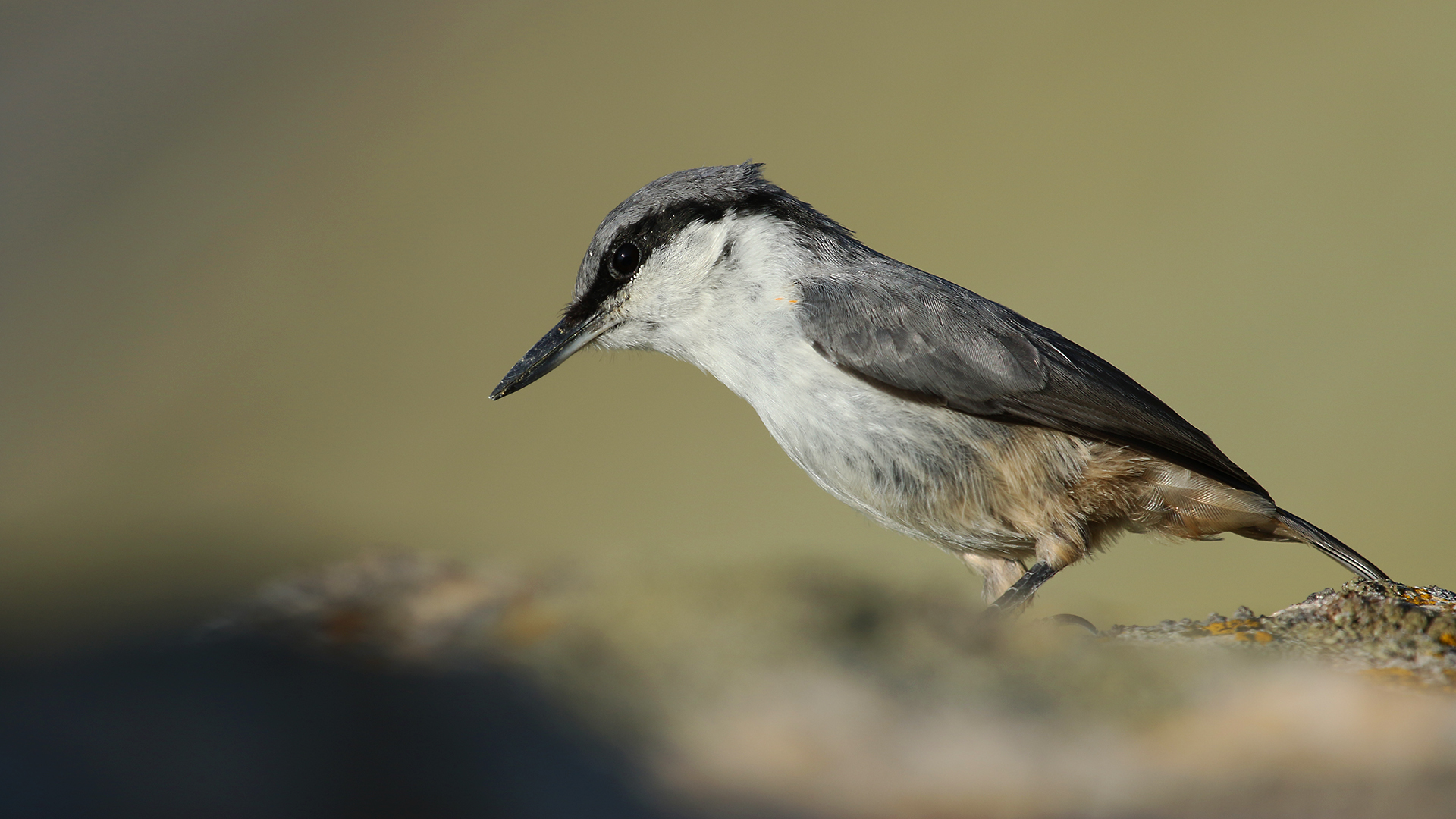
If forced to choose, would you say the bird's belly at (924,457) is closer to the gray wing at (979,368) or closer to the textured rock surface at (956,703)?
the gray wing at (979,368)

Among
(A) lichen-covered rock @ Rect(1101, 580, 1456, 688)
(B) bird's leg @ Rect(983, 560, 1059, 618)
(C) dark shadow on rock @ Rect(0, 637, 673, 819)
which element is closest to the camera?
(C) dark shadow on rock @ Rect(0, 637, 673, 819)

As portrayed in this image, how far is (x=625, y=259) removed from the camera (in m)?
3.89

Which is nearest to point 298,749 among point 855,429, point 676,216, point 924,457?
point 855,429

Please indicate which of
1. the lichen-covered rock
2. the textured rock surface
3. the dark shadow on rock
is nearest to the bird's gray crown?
the textured rock surface

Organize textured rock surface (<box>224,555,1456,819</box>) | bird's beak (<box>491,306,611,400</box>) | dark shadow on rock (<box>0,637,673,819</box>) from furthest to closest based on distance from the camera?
1. bird's beak (<box>491,306,611,400</box>)
2. textured rock surface (<box>224,555,1456,819</box>)
3. dark shadow on rock (<box>0,637,673,819</box>)

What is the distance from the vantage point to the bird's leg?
3.39 meters

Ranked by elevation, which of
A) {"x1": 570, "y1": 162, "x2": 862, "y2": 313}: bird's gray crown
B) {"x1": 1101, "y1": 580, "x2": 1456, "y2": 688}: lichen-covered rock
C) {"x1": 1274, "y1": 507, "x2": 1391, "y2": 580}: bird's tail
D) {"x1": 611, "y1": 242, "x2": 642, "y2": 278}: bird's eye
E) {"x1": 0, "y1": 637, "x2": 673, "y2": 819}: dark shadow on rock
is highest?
{"x1": 570, "y1": 162, "x2": 862, "y2": 313}: bird's gray crown

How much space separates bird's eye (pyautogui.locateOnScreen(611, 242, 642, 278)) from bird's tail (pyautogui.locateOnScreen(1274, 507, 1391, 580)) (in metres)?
2.64

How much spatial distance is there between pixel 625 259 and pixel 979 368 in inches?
57.9

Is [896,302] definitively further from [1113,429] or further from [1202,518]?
[1202,518]

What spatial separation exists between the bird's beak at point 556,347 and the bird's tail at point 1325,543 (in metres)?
2.74

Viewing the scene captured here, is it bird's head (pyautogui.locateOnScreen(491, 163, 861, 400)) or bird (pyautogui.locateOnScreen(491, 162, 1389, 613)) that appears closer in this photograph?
bird (pyautogui.locateOnScreen(491, 162, 1389, 613))

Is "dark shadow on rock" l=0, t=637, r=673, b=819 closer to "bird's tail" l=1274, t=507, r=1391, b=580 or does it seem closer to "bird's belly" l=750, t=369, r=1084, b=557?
"bird's belly" l=750, t=369, r=1084, b=557

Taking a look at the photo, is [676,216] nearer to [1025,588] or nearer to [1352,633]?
[1025,588]
